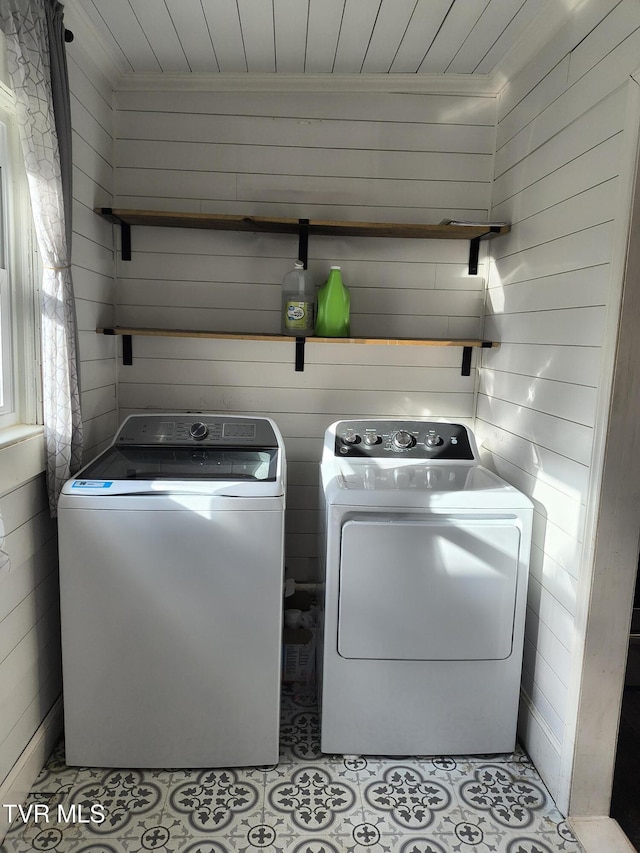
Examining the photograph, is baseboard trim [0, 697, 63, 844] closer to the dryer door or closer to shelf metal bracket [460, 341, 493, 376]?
the dryer door

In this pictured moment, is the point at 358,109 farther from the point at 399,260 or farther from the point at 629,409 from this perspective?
the point at 629,409

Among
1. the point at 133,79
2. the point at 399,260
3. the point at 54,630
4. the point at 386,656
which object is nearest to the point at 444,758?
the point at 386,656

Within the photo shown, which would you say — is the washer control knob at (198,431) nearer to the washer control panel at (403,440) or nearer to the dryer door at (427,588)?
the washer control panel at (403,440)

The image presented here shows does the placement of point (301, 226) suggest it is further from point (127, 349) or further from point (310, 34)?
point (127, 349)

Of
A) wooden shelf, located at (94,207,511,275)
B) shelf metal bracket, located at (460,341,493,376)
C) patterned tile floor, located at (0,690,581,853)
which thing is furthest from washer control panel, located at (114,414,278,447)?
patterned tile floor, located at (0,690,581,853)

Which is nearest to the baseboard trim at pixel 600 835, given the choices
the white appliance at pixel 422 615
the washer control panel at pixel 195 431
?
the white appliance at pixel 422 615

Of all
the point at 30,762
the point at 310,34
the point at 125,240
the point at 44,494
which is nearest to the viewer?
the point at 30,762

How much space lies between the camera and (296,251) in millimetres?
2545

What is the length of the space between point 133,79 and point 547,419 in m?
2.04

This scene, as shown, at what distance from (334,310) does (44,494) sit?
1.23m

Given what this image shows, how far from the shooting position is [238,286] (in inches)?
101

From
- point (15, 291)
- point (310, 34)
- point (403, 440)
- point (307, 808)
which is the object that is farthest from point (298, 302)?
point (307, 808)

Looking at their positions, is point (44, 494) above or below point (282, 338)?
below

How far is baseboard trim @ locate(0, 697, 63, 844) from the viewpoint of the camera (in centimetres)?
165
